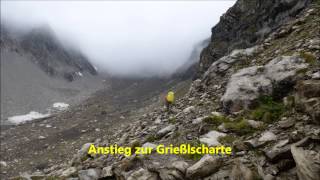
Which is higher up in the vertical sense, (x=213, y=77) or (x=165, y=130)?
(x=213, y=77)

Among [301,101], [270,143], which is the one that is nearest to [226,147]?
[270,143]

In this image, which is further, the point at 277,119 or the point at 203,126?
the point at 203,126

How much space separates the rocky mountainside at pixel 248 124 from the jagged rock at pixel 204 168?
0.03 m

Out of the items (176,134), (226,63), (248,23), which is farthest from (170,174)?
(248,23)

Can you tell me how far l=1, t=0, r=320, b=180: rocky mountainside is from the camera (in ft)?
30.1

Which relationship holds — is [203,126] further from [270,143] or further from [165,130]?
[270,143]

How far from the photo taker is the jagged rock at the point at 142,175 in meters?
11.1

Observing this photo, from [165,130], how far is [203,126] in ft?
7.48

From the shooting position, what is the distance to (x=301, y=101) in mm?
10570

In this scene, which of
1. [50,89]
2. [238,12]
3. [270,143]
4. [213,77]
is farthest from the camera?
[50,89]

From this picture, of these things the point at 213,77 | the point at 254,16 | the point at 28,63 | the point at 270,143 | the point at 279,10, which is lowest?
the point at 270,143

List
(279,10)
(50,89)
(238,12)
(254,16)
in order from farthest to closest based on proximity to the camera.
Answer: (50,89)
(238,12)
(254,16)
(279,10)

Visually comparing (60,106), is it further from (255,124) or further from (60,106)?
(255,124)

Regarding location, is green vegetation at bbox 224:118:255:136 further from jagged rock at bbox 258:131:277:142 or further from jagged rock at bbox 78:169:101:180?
jagged rock at bbox 78:169:101:180
